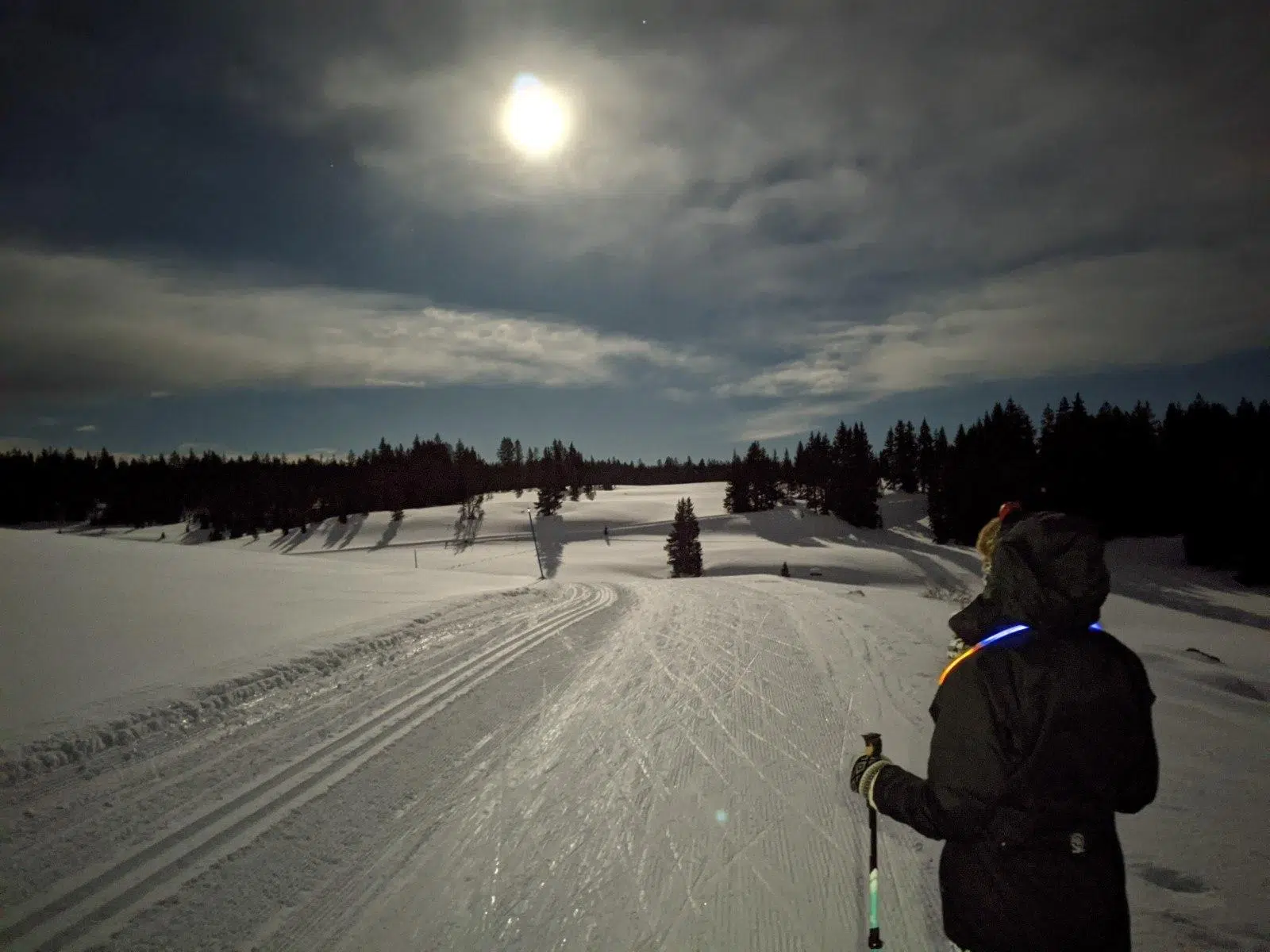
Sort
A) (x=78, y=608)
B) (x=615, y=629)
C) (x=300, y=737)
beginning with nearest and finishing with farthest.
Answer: (x=300, y=737), (x=78, y=608), (x=615, y=629)

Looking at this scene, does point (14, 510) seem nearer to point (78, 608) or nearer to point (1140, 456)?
point (78, 608)

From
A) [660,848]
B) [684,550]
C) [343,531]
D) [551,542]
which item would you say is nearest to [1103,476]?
[684,550]

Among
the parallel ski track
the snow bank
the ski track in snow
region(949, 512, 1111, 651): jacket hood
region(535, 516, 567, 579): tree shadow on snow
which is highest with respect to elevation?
region(949, 512, 1111, 651): jacket hood

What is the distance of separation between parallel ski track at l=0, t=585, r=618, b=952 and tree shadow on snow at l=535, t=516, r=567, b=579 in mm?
37088

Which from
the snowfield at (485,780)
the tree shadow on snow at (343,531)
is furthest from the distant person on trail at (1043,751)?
the tree shadow on snow at (343,531)

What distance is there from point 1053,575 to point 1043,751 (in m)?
0.61

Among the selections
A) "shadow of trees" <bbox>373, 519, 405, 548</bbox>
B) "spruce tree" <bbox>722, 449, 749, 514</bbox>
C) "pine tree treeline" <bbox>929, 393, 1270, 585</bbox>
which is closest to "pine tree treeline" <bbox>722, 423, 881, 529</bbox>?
"spruce tree" <bbox>722, 449, 749, 514</bbox>

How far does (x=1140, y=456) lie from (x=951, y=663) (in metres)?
80.1

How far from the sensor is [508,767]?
19.8 feet

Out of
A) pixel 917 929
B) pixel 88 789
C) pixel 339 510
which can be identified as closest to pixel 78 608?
pixel 88 789

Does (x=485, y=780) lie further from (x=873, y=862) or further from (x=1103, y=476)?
(x=1103, y=476)

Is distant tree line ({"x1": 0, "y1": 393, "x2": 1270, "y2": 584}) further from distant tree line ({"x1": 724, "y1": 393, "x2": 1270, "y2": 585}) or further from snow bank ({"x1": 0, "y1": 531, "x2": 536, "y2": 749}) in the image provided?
snow bank ({"x1": 0, "y1": 531, "x2": 536, "y2": 749})

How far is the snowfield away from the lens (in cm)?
380

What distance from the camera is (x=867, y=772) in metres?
2.66
